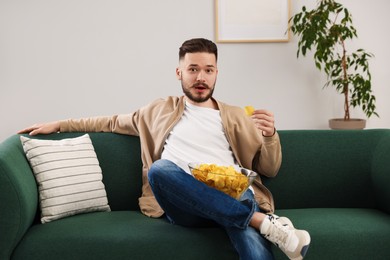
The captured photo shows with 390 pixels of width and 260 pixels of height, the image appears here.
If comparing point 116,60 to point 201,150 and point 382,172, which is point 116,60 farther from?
point 382,172

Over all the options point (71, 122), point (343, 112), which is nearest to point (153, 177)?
point (71, 122)

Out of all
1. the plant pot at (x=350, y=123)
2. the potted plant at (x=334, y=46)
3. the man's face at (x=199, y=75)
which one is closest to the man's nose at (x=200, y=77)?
the man's face at (x=199, y=75)

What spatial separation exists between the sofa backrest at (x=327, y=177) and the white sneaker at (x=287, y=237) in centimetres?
53

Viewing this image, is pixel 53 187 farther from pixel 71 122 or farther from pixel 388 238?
pixel 388 238

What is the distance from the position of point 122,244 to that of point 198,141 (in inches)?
24.9

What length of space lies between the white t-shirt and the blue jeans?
24cm

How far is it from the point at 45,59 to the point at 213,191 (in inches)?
98.6

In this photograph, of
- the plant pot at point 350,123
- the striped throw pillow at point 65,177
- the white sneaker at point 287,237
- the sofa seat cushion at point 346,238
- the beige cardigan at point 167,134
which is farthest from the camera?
the plant pot at point 350,123

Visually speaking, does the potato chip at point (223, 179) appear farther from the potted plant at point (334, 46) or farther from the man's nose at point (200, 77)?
the potted plant at point (334, 46)

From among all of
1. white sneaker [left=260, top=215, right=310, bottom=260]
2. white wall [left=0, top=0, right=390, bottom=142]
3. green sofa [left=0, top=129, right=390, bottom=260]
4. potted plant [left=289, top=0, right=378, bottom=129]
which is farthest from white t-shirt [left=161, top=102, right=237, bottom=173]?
white wall [left=0, top=0, right=390, bottom=142]

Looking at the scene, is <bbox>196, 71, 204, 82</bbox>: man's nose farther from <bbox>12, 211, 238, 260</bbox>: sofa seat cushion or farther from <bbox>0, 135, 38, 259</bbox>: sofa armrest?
<bbox>0, 135, 38, 259</bbox>: sofa armrest

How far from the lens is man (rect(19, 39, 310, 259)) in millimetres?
2090

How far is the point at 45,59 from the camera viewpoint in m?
4.14

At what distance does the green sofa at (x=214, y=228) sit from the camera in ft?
6.96
